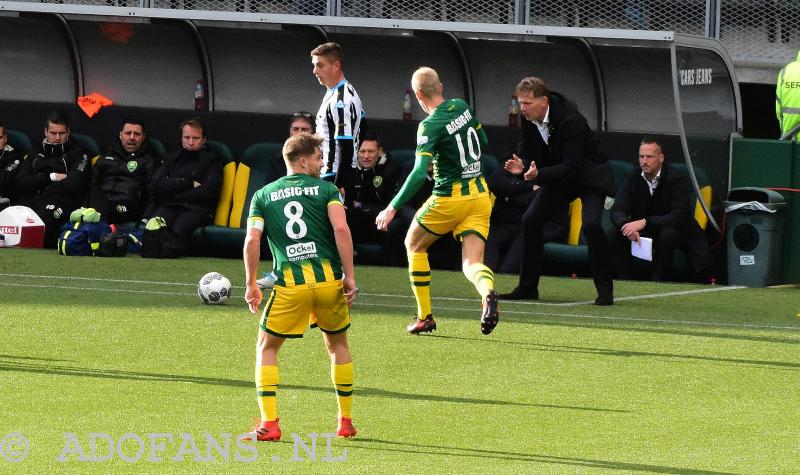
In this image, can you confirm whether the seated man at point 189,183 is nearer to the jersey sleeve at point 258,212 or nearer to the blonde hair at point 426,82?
the blonde hair at point 426,82

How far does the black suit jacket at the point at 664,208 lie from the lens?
14789 mm

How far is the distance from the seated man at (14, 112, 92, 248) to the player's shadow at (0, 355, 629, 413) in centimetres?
749

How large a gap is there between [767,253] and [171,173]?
20.2ft

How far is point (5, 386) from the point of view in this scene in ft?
25.9

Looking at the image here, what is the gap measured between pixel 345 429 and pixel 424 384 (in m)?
1.61

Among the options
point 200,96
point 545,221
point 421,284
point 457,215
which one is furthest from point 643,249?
point 200,96

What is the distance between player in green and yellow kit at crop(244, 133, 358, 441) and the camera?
679 centimetres

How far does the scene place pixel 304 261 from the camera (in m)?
6.84

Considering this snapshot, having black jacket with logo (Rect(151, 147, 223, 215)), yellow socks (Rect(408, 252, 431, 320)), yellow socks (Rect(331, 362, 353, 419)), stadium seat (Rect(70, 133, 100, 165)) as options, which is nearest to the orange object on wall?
stadium seat (Rect(70, 133, 100, 165))

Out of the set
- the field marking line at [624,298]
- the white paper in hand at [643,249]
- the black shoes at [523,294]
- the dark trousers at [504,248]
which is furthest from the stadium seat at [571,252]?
the black shoes at [523,294]

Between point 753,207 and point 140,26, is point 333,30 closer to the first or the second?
point 140,26

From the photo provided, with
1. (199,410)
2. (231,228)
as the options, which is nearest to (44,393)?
(199,410)

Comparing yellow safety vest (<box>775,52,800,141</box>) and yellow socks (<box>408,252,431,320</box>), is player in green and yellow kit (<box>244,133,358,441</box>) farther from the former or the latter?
yellow safety vest (<box>775,52,800,141</box>)

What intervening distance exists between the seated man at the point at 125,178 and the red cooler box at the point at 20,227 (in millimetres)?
722
